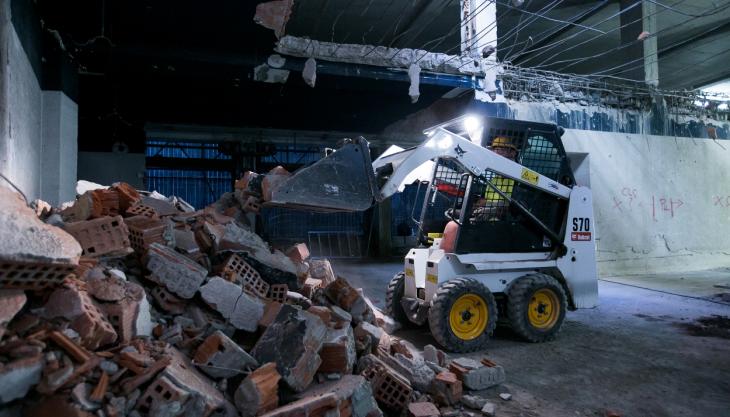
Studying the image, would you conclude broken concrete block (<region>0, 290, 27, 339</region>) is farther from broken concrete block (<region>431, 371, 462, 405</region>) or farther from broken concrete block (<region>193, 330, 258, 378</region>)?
broken concrete block (<region>431, 371, 462, 405</region>)

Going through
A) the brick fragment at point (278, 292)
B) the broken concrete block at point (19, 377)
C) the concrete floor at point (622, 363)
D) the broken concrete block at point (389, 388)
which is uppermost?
the brick fragment at point (278, 292)

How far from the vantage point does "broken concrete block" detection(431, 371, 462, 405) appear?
3.40 metres

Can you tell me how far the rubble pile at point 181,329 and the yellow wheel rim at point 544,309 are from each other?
5.29 feet

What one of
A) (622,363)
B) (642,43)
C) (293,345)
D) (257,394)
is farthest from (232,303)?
(642,43)

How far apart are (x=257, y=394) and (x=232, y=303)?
3.07ft

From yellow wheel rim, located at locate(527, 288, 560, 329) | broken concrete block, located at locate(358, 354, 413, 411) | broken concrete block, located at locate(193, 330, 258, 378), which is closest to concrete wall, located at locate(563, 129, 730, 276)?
yellow wheel rim, located at locate(527, 288, 560, 329)

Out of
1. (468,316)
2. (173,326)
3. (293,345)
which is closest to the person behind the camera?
(293,345)

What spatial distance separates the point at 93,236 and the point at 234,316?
3.91 feet

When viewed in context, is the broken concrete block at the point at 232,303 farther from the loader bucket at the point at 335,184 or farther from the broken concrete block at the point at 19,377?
the broken concrete block at the point at 19,377

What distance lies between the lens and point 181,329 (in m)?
3.20

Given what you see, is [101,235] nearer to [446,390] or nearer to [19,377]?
[19,377]

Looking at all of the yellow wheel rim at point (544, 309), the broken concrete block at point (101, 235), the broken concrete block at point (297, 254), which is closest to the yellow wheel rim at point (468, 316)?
the yellow wheel rim at point (544, 309)

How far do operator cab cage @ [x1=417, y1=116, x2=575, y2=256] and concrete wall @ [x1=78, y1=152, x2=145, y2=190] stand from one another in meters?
8.37

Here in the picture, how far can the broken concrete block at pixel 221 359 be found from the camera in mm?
2898
